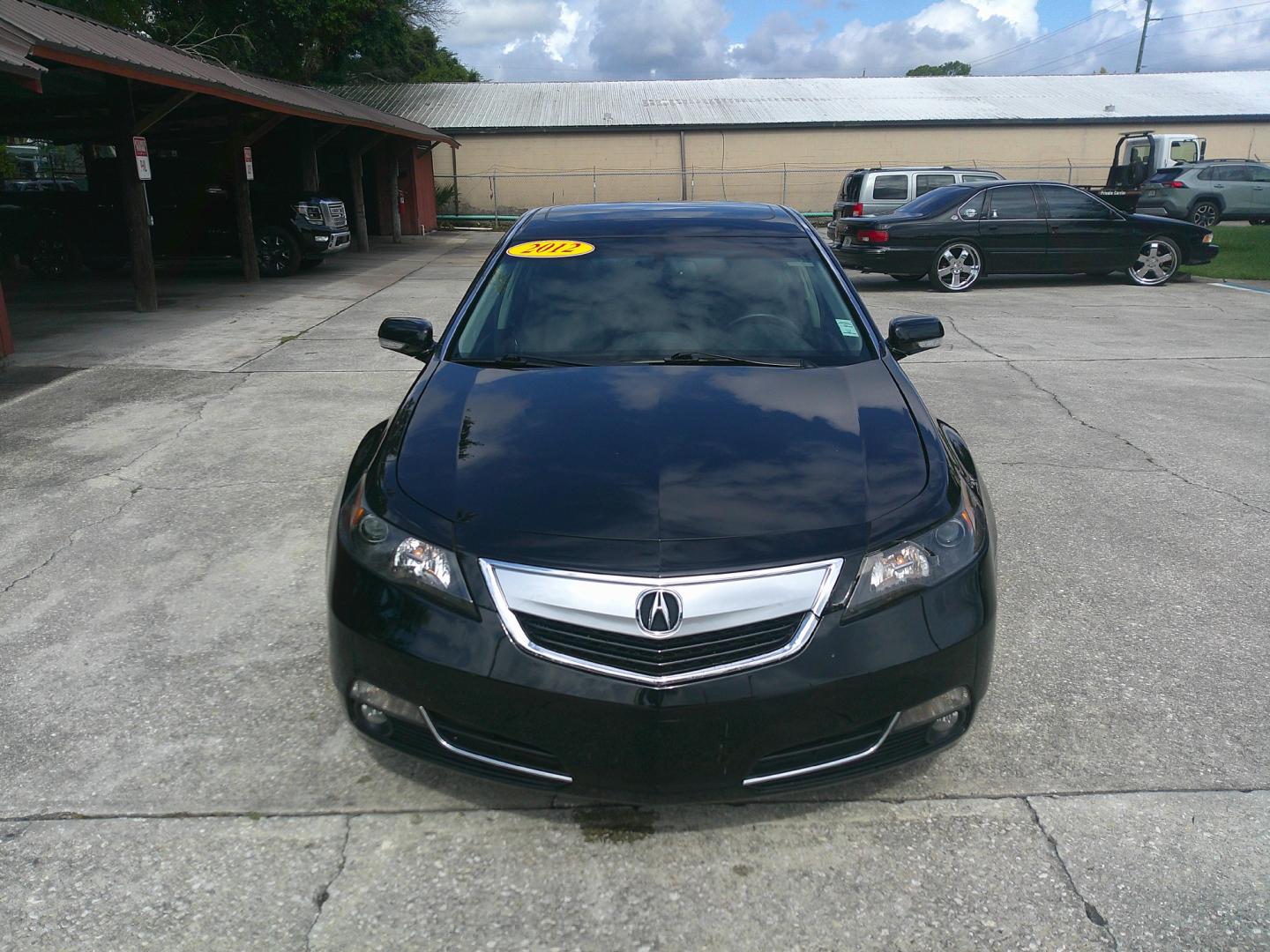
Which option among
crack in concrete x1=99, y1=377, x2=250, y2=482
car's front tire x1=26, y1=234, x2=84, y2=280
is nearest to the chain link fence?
car's front tire x1=26, y1=234, x2=84, y2=280

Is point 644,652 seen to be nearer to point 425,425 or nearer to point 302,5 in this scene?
point 425,425

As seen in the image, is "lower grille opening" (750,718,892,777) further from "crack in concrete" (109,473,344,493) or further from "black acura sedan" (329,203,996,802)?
"crack in concrete" (109,473,344,493)

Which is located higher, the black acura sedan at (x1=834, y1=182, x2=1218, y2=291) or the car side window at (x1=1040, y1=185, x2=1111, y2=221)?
the car side window at (x1=1040, y1=185, x2=1111, y2=221)

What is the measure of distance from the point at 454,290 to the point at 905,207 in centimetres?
708

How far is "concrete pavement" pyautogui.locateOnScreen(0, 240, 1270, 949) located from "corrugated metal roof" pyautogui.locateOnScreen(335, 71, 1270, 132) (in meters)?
32.5

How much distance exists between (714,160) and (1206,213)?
1592 cm

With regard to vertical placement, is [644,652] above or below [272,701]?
above

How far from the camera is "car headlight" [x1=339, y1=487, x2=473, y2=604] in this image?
2518 millimetres

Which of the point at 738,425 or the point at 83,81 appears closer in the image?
the point at 738,425

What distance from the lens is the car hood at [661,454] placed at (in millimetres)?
2566

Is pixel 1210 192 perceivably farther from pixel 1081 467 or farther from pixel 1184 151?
pixel 1081 467

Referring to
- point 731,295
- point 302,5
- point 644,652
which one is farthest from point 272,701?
point 302,5

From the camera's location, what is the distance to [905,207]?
15445 mm

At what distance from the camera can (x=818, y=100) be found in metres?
38.3
